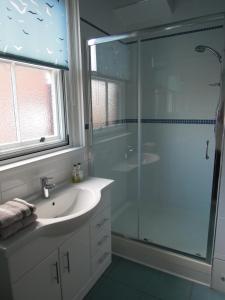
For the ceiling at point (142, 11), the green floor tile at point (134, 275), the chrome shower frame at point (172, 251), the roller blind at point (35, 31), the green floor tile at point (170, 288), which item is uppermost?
the ceiling at point (142, 11)

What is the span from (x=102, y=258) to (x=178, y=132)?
5.53ft

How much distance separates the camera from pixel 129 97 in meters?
2.77

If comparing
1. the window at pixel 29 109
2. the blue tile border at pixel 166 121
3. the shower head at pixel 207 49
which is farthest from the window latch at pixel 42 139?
the shower head at pixel 207 49

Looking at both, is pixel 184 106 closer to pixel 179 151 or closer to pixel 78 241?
pixel 179 151

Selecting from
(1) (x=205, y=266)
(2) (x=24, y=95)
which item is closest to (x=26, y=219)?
(2) (x=24, y=95)

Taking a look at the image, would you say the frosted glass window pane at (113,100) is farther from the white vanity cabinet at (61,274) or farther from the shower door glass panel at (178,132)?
the white vanity cabinet at (61,274)

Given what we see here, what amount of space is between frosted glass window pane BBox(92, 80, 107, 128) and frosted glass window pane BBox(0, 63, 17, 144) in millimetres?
857

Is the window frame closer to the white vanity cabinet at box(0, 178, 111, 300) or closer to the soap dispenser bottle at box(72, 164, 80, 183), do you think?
the soap dispenser bottle at box(72, 164, 80, 183)

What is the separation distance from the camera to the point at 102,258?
1.84 m

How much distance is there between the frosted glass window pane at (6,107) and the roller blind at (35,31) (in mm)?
150

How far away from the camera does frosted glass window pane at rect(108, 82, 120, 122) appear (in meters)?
2.54

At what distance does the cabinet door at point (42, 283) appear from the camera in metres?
1.08

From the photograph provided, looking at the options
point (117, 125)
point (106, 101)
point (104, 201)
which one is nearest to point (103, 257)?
point (104, 201)

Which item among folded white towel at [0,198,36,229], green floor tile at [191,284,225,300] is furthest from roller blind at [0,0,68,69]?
green floor tile at [191,284,225,300]
